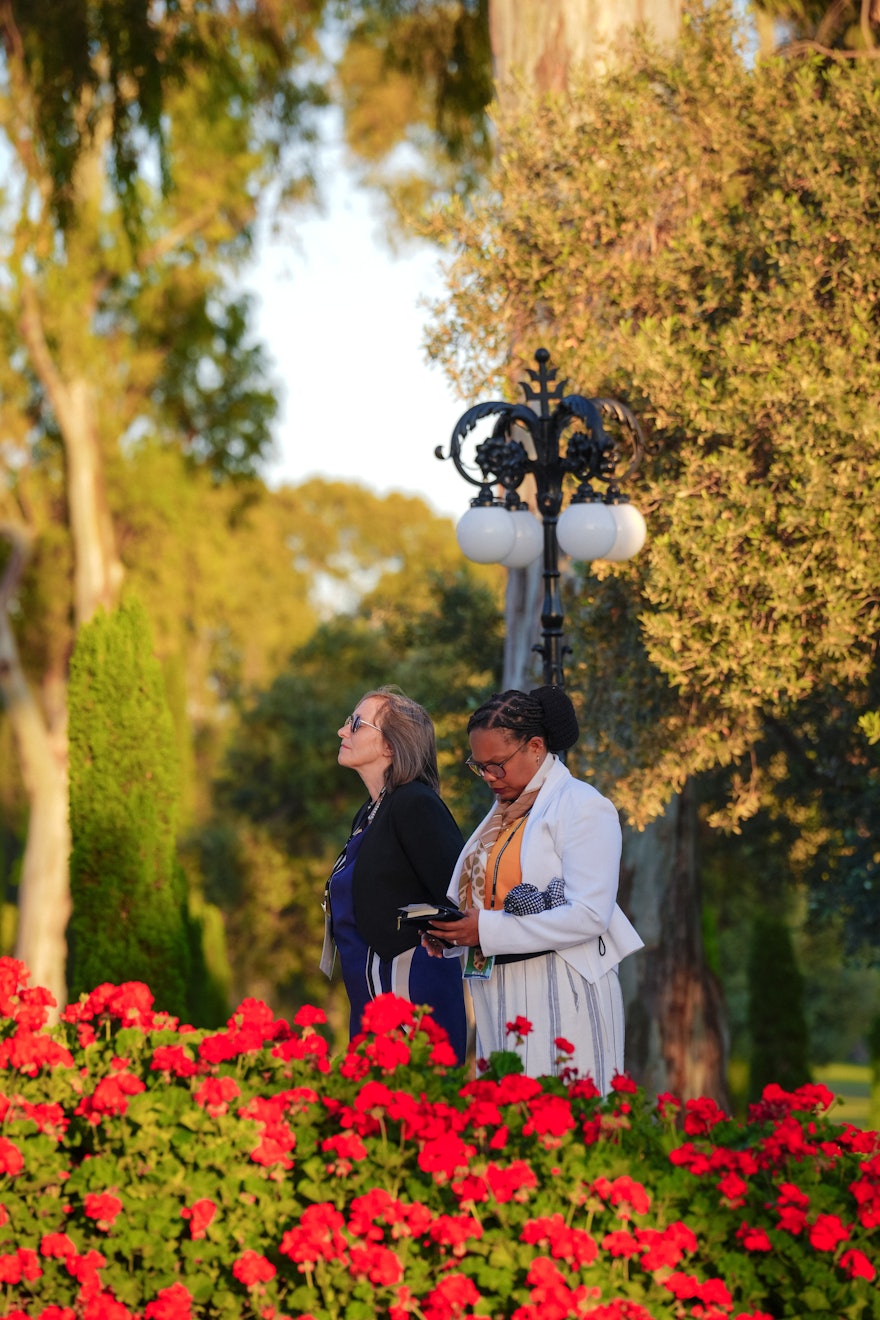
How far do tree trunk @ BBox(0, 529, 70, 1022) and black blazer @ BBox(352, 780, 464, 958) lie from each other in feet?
56.7

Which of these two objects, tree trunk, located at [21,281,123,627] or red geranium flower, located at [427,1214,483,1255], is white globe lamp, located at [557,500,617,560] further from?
tree trunk, located at [21,281,123,627]

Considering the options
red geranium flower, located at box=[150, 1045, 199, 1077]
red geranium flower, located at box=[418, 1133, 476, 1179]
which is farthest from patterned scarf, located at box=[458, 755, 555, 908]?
red geranium flower, located at box=[418, 1133, 476, 1179]

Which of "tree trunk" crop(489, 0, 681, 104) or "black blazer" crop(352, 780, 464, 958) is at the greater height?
"tree trunk" crop(489, 0, 681, 104)

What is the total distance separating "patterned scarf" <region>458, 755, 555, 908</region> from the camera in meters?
4.41

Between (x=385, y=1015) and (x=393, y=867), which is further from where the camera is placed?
(x=393, y=867)

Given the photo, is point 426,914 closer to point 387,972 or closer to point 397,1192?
point 387,972

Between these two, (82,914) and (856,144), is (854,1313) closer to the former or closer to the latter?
(856,144)

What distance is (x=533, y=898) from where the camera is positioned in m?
4.20

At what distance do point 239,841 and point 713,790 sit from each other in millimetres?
14096

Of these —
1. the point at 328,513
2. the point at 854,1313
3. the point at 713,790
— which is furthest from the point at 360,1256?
the point at 328,513

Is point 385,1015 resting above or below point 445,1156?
above

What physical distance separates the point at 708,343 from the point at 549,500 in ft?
5.02

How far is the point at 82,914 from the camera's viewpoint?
11.3m

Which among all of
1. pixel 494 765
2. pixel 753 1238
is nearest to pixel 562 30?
pixel 494 765
